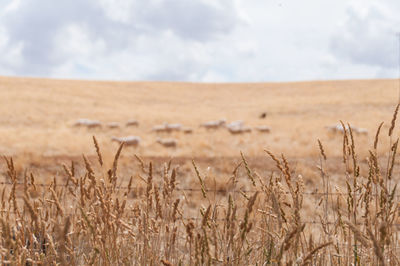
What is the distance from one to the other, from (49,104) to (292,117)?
52.2ft

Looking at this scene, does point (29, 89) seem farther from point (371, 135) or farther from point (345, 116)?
point (371, 135)

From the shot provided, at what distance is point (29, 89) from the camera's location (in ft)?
114

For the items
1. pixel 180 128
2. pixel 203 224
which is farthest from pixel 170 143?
pixel 203 224

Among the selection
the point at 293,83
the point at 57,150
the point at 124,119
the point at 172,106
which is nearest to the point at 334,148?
the point at 57,150

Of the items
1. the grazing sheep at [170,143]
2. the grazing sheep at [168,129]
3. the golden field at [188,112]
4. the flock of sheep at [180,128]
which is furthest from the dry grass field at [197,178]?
the grazing sheep at [168,129]

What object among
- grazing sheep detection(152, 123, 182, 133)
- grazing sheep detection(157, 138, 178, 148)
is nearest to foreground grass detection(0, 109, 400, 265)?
grazing sheep detection(157, 138, 178, 148)

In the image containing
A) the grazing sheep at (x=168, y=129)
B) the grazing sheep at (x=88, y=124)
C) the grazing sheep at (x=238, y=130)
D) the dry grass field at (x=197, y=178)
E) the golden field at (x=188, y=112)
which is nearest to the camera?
the dry grass field at (x=197, y=178)

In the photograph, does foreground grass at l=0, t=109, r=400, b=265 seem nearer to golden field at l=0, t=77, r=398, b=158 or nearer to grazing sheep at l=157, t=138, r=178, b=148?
golden field at l=0, t=77, r=398, b=158

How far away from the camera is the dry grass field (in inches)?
61.3

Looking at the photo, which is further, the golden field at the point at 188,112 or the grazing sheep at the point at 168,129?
the grazing sheep at the point at 168,129

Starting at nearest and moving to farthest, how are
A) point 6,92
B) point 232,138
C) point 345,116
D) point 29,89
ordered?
point 232,138
point 345,116
point 6,92
point 29,89

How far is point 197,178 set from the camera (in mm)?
9062

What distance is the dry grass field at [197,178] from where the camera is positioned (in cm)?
156

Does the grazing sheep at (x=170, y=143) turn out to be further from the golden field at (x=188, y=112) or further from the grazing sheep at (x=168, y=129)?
the grazing sheep at (x=168, y=129)
